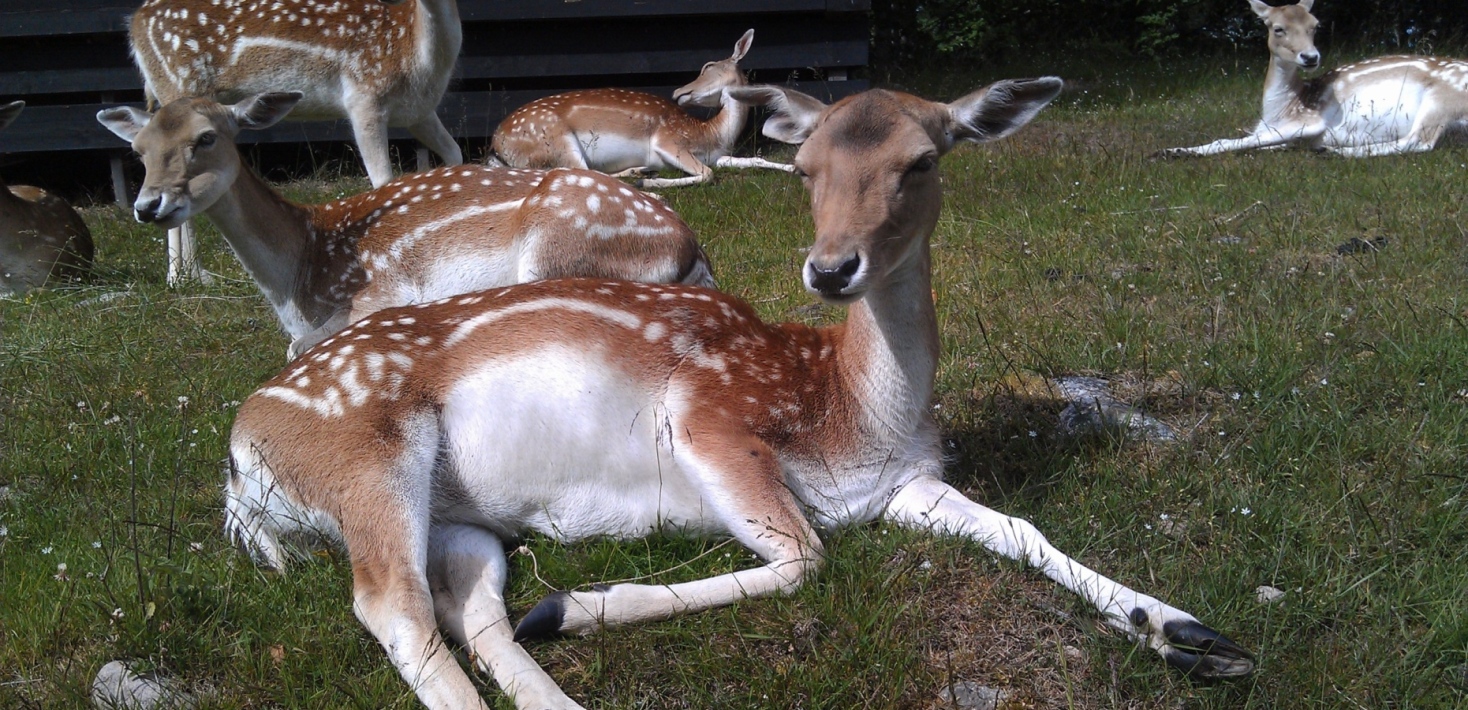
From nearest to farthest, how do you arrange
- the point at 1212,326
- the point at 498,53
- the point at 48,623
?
the point at 48,623 → the point at 1212,326 → the point at 498,53

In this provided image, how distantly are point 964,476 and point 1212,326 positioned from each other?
143 centimetres

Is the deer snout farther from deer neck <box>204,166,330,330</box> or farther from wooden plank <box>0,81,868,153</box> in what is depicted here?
wooden plank <box>0,81,868,153</box>

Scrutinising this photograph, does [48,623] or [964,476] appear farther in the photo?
[964,476]

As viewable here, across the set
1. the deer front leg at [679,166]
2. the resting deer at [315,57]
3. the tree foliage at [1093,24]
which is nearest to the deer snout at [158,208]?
the resting deer at [315,57]

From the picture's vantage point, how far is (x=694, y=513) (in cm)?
307

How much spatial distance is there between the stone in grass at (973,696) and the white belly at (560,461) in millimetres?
850

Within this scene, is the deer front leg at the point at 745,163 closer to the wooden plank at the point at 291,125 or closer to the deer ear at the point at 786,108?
the wooden plank at the point at 291,125

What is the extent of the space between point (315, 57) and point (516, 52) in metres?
3.69

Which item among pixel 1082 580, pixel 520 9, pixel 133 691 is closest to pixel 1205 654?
pixel 1082 580

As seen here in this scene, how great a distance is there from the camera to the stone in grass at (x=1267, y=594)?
2.60 m

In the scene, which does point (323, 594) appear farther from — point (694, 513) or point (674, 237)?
point (674, 237)

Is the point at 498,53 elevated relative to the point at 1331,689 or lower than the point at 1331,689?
lower

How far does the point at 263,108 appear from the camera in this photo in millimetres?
5359

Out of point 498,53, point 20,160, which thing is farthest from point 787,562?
point 20,160
